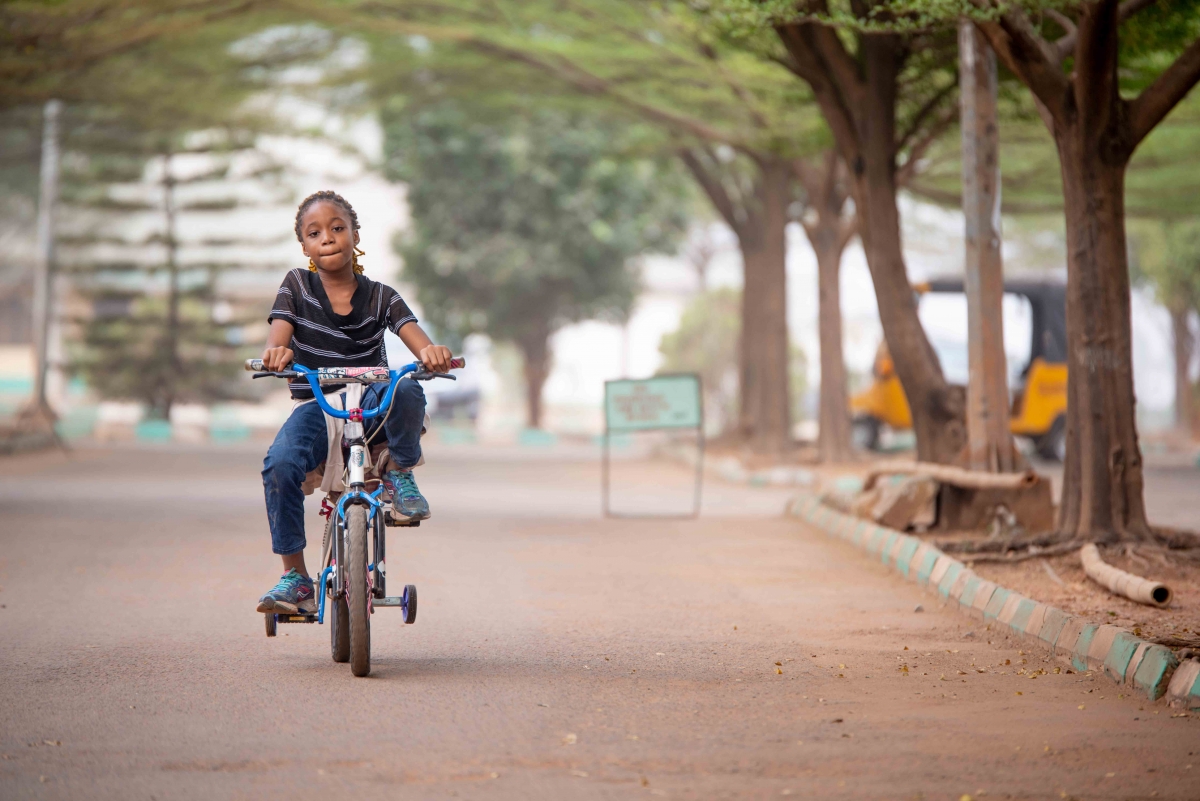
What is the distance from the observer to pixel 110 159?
39.4 m

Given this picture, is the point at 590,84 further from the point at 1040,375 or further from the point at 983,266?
the point at 983,266

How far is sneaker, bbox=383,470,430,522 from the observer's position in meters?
6.12

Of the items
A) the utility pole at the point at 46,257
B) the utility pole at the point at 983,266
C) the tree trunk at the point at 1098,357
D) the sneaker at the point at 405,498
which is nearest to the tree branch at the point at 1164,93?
the tree trunk at the point at 1098,357

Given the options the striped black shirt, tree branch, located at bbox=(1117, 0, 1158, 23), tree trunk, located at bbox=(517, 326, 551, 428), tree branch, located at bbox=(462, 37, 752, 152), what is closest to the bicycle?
the striped black shirt

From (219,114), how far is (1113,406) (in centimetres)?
2173

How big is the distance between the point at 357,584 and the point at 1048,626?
334cm

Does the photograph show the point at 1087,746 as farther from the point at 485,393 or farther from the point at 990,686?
A: the point at 485,393

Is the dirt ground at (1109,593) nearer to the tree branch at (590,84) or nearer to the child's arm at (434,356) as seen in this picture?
the child's arm at (434,356)

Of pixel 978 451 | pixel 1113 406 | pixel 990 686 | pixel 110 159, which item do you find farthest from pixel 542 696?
pixel 110 159

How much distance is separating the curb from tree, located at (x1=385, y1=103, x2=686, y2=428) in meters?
23.3

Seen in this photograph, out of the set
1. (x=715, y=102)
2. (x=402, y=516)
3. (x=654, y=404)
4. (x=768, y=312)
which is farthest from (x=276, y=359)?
(x=768, y=312)

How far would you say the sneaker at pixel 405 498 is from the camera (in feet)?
20.1

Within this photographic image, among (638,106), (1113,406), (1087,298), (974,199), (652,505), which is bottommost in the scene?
(652,505)

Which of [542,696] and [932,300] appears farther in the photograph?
[932,300]
